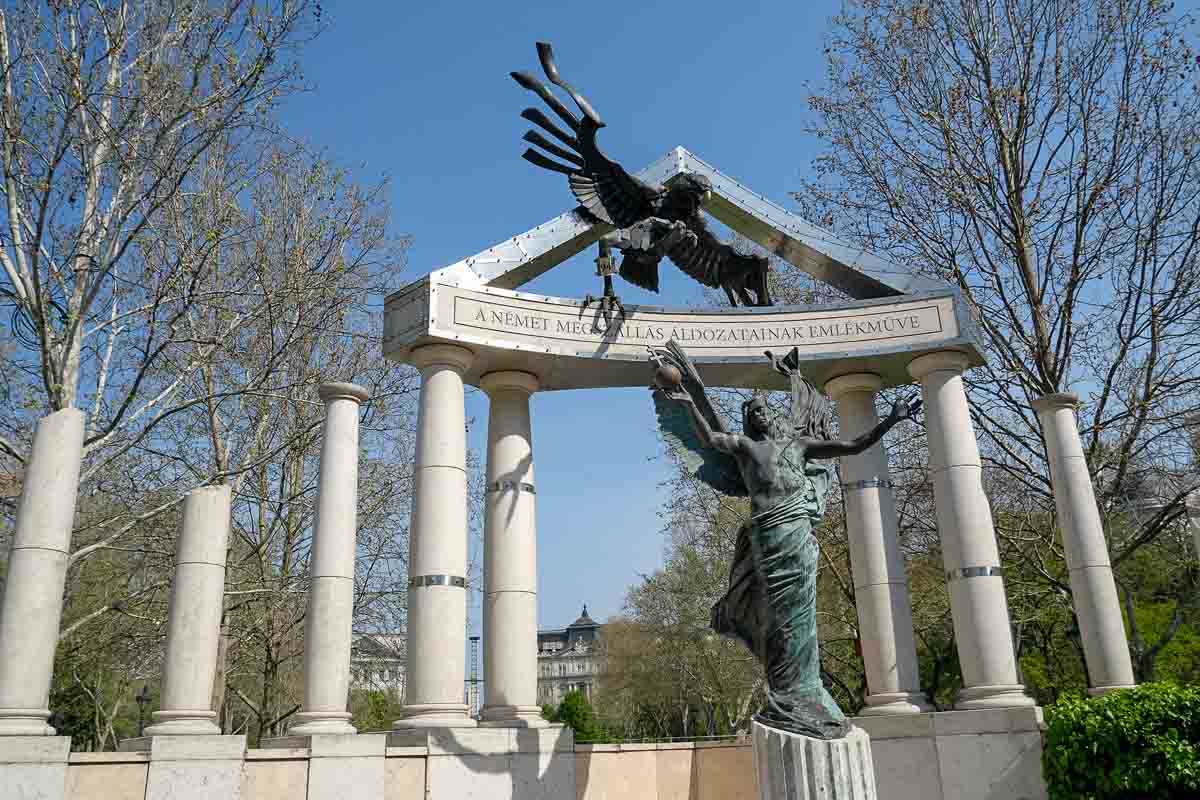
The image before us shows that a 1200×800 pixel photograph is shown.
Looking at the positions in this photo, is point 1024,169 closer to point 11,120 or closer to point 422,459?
point 422,459

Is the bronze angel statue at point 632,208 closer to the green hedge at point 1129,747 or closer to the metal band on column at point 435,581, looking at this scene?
the metal band on column at point 435,581

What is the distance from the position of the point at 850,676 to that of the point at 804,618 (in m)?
26.2

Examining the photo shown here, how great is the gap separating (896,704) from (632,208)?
28.3 ft

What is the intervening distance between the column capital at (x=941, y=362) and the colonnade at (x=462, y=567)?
23 mm

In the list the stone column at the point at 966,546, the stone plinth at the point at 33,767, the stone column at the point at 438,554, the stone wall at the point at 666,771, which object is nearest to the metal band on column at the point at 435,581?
the stone column at the point at 438,554

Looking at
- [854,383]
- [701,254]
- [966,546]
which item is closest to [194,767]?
[701,254]

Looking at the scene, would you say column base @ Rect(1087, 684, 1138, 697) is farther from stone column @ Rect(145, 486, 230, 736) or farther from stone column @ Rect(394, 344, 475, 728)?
stone column @ Rect(145, 486, 230, 736)

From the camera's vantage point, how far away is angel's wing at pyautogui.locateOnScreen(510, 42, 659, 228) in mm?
13891

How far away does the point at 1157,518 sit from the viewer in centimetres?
1648

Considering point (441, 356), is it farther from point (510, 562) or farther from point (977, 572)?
point (977, 572)

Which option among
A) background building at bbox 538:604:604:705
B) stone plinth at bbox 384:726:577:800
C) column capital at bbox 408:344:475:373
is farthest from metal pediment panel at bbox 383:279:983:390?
background building at bbox 538:604:604:705

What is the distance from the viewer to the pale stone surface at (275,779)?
10086 mm

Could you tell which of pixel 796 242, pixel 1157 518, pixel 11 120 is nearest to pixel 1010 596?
pixel 1157 518

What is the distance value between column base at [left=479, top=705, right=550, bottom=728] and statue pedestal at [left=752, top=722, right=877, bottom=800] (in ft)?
15.6
